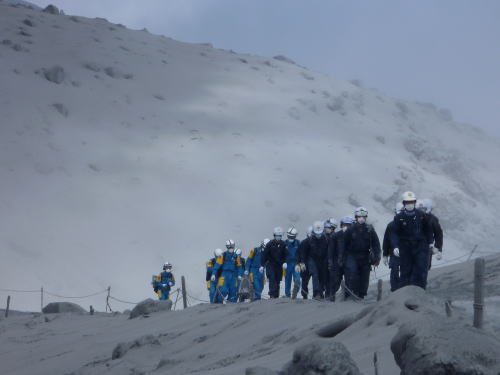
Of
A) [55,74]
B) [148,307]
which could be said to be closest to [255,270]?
[148,307]

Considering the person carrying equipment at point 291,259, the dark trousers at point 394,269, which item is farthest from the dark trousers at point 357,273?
the person carrying equipment at point 291,259

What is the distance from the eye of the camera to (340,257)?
1326cm

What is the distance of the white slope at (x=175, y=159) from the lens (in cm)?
3684

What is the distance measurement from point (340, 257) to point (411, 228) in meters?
2.08

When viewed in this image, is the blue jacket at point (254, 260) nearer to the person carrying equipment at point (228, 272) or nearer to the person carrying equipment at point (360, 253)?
the person carrying equipment at point (228, 272)

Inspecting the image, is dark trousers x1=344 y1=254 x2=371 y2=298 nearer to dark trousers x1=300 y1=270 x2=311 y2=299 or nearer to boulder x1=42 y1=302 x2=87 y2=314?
dark trousers x1=300 y1=270 x2=311 y2=299

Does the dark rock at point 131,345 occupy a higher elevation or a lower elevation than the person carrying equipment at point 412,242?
lower

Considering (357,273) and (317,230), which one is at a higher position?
(317,230)

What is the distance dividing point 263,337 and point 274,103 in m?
50.0

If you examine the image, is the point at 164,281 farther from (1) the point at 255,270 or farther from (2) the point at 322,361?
(2) the point at 322,361

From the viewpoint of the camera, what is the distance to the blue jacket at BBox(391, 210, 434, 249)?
451 inches

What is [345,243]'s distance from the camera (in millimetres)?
13180

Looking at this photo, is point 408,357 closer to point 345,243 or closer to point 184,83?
point 345,243

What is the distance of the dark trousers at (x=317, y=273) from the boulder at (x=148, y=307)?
4457 millimetres
